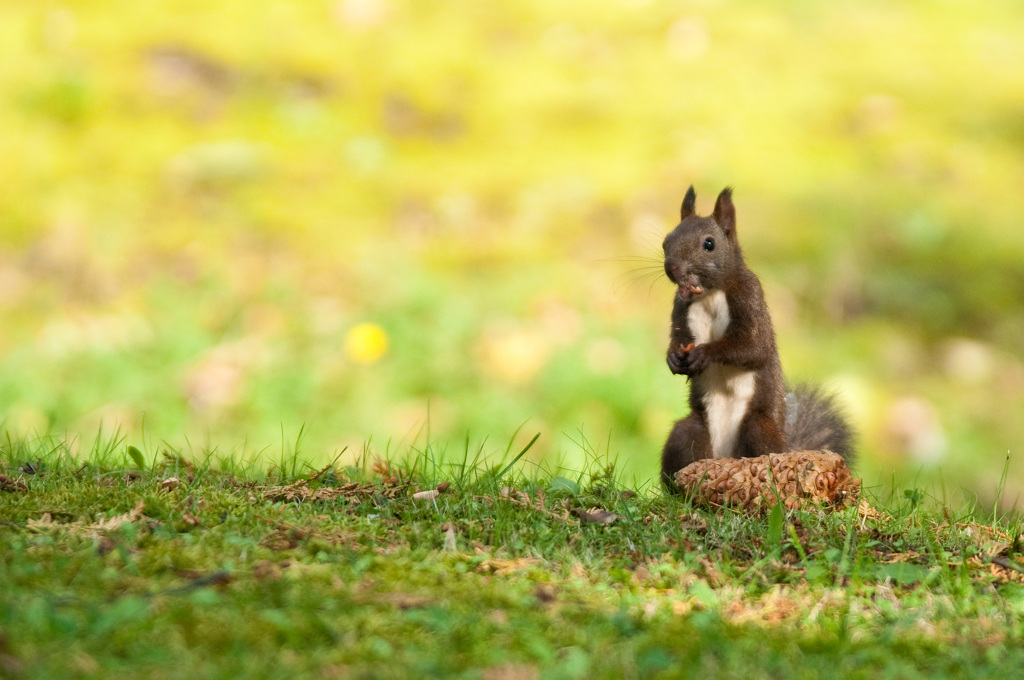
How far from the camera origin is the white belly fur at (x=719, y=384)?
3637 mm

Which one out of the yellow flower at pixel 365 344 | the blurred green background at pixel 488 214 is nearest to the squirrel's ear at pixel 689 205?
the blurred green background at pixel 488 214

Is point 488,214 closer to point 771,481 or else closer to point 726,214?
point 726,214

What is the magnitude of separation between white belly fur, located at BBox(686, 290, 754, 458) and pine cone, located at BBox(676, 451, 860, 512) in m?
0.44

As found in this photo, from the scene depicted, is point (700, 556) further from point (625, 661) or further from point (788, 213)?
point (788, 213)

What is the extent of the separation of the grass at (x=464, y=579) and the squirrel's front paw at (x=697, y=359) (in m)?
0.47

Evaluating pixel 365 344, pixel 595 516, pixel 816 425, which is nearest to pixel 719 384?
pixel 816 425

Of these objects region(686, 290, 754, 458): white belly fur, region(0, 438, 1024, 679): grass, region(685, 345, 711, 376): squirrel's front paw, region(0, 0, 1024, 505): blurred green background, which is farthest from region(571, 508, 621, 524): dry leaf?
region(0, 0, 1024, 505): blurred green background

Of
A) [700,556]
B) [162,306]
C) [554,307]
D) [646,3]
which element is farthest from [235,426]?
[646,3]

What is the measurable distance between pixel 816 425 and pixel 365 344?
2.82 m

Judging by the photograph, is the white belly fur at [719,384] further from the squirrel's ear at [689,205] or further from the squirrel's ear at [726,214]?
the squirrel's ear at [689,205]

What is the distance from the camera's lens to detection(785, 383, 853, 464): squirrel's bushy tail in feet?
12.9

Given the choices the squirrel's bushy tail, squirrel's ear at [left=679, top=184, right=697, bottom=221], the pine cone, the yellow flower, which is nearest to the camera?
the pine cone

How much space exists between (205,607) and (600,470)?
5.67 feet

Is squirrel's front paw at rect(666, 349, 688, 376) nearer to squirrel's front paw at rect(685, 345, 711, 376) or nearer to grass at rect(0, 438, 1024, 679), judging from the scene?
squirrel's front paw at rect(685, 345, 711, 376)
